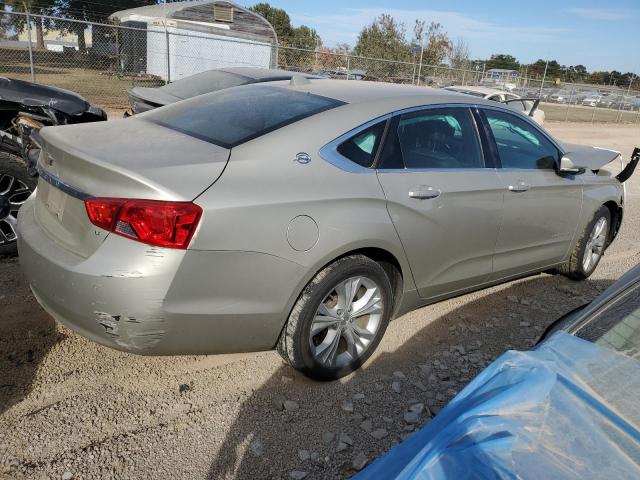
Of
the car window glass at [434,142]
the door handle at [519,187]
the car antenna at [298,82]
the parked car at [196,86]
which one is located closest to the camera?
the car window glass at [434,142]

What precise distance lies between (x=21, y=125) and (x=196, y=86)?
11.3 feet

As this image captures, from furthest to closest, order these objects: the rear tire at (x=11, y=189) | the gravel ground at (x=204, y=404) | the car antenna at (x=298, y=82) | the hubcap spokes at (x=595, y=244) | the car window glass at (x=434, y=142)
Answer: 1. the hubcap spokes at (x=595, y=244)
2. the rear tire at (x=11, y=189)
3. the car antenna at (x=298, y=82)
4. the car window glass at (x=434, y=142)
5. the gravel ground at (x=204, y=404)

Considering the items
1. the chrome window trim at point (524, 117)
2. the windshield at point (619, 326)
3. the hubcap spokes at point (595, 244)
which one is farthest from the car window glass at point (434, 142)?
the hubcap spokes at point (595, 244)

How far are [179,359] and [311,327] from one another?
0.92m

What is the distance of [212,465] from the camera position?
99.3 inches

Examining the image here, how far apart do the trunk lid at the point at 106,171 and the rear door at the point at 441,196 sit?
1.07 metres

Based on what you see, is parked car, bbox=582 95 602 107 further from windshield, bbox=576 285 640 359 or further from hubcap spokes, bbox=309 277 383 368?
windshield, bbox=576 285 640 359

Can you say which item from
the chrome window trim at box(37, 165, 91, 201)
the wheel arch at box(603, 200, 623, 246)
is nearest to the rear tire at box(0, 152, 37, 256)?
the chrome window trim at box(37, 165, 91, 201)

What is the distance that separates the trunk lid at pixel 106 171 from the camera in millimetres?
2459

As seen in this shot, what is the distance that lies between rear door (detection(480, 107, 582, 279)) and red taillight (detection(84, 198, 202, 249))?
2.34 m

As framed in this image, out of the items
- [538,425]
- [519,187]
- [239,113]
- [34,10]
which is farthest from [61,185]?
[34,10]

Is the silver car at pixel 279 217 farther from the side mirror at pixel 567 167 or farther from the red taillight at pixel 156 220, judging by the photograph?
the side mirror at pixel 567 167

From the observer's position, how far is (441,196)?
3391 mm

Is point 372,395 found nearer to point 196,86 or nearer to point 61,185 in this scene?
point 61,185
